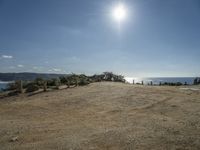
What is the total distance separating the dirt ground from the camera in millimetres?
7172

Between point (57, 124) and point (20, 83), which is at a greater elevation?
point (20, 83)

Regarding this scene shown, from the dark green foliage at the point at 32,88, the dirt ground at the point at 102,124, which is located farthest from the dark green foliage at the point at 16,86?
the dirt ground at the point at 102,124

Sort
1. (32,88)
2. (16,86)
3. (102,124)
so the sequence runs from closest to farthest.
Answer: (102,124) → (32,88) → (16,86)

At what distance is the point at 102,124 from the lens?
373 inches

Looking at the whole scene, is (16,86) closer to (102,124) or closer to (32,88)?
(32,88)

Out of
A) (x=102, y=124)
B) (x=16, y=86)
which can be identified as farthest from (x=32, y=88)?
(x=102, y=124)

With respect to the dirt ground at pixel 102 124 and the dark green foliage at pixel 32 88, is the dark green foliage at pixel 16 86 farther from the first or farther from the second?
the dirt ground at pixel 102 124

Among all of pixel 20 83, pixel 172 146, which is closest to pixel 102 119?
pixel 172 146

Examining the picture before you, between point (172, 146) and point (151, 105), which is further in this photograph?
point (151, 105)

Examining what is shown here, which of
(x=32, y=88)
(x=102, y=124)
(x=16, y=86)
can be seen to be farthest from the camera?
(x=16, y=86)

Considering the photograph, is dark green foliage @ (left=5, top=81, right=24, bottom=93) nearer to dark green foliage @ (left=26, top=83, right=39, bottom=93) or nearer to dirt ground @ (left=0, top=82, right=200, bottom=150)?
dark green foliage @ (left=26, top=83, right=39, bottom=93)

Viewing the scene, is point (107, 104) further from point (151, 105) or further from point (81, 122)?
point (81, 122)

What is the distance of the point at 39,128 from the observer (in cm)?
922

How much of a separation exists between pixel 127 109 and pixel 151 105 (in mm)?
1499
